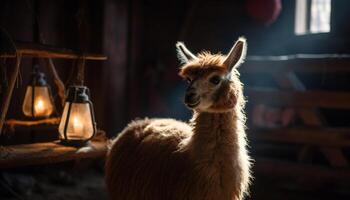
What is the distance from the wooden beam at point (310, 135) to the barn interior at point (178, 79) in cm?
1

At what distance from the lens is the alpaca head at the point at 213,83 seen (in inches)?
117

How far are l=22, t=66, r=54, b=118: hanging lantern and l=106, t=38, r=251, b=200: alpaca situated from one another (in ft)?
5.65

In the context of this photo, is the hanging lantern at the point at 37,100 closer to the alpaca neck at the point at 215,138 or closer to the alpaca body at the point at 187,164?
the alpaca body at the point at 187,164

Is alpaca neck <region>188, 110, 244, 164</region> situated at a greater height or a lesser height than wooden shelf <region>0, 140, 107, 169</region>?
greater

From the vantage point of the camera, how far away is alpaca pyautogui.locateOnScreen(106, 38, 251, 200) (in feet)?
9.71

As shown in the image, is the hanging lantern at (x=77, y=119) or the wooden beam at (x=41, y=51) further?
the hanging lantern at (x=77, y=119)

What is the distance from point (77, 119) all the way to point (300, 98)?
282 centimetres

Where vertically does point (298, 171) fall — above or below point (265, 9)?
below

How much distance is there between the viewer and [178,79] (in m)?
7.08

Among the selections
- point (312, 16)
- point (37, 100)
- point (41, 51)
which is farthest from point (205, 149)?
point (312, 16)

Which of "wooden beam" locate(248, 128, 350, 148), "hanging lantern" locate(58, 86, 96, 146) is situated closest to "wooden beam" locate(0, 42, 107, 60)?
"hanging lantern" locate(58, 86, 96, 146)

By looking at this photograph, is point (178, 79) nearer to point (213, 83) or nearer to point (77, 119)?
point (77, 119)

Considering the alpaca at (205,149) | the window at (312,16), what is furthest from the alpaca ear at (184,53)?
the window at (312,16)

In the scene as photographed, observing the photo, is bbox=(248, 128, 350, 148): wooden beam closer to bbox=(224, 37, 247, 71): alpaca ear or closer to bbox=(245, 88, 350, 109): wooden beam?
bbox=(245, 88, 350, 109): wooden beam
